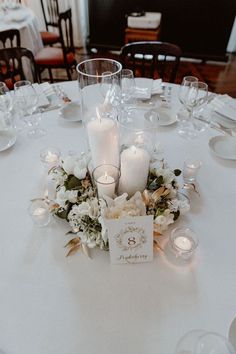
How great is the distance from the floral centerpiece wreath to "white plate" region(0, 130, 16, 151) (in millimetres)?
334

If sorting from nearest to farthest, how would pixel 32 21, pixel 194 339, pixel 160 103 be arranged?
pixel 194 339 → pixel 160 103 → pixel 32 21

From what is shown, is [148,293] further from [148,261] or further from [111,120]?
[111,120]

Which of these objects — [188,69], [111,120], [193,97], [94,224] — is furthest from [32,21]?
[94,224]

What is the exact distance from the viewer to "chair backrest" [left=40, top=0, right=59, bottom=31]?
3.45 meters

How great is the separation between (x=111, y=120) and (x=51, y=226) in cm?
34

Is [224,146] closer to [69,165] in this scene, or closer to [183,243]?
[183,243]

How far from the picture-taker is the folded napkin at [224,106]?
1.16 meters

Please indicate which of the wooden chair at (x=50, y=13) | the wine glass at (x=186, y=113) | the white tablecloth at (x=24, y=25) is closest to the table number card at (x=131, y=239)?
the wine glass at (x=186, y=113)

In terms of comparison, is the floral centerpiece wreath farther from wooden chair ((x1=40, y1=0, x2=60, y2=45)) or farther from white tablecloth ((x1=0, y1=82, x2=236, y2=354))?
wooden chair ((x1=40, y1=0, x2=60, y2=45))

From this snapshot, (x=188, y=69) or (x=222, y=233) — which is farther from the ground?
(x=222, y=233)

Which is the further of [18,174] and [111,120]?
[18,174]

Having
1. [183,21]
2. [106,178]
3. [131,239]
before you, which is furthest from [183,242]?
[183,21]

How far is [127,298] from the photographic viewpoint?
24.1 inches

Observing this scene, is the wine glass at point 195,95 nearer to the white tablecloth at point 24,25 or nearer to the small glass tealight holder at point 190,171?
the small glass tealight holder at point 190,171
